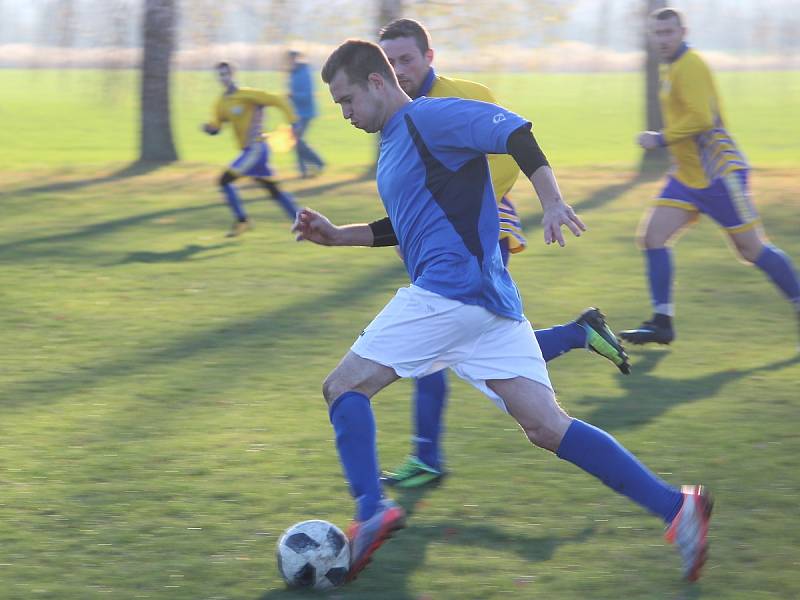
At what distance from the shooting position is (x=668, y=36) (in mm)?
7766

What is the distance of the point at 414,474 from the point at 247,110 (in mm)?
8736

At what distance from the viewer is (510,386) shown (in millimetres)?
4305

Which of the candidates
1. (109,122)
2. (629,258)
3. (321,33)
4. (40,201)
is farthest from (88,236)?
(109,122)

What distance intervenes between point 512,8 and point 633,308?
39.1 ft

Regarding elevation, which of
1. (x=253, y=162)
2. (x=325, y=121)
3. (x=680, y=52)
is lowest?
(x=325, y=121)

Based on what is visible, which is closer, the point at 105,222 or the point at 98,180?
the point at 105,222

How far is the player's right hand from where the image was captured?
4.60 meters

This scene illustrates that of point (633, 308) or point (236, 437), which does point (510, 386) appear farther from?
point (633, 308)

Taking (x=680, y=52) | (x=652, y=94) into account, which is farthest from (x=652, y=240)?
(x=652, y=94)

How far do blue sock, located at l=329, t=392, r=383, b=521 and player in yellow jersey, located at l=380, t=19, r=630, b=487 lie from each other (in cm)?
113

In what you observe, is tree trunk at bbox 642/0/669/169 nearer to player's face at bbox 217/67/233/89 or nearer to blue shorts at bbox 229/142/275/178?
player's face at bbox 217/67/233/89

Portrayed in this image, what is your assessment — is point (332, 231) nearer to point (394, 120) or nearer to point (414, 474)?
point (394, 120)

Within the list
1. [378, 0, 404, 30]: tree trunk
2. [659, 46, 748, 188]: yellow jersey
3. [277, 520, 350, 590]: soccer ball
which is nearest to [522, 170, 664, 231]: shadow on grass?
[378, 0, 404, 30]: tree trunk

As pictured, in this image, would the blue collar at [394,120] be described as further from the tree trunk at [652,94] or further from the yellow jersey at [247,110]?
the tree trunk at [652,94]
